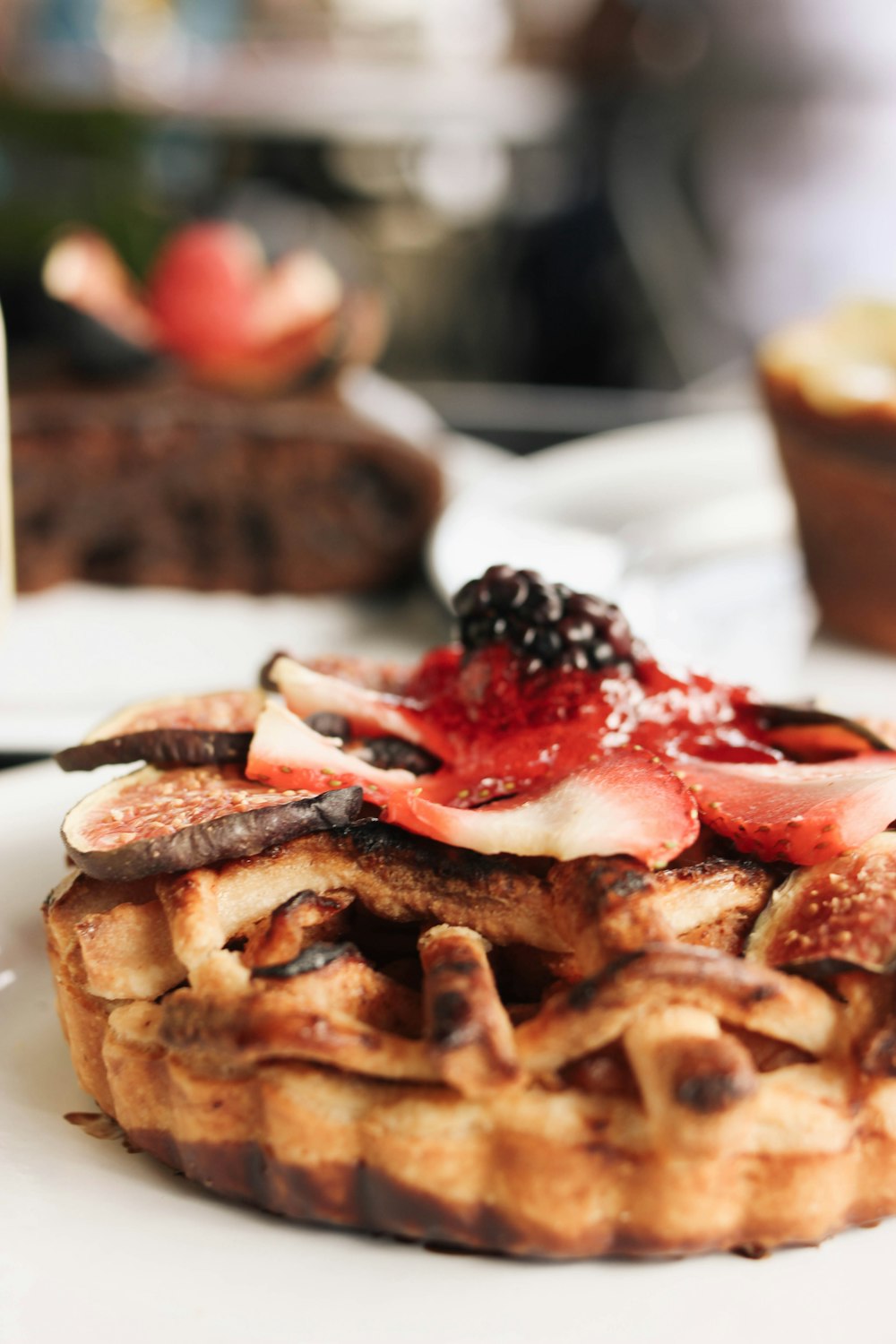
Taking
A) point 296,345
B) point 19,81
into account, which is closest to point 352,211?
point 19,81

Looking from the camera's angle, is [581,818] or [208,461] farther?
[208,461]

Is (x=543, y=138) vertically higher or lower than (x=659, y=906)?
higher

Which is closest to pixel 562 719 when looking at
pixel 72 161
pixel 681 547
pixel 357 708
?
pixel 357 708

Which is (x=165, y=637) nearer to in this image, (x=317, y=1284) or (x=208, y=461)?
(x=208, y=461)

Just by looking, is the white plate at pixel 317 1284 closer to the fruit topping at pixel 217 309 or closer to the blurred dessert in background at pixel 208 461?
the blurred dessert in background at pixel 208 461

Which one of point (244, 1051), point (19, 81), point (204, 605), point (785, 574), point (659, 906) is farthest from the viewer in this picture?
point (19, 81)

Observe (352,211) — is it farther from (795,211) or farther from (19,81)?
(795,211)

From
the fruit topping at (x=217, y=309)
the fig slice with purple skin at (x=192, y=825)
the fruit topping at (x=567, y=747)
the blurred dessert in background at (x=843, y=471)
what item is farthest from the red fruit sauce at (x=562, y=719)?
the fruit topping at (x=217, y=309)
